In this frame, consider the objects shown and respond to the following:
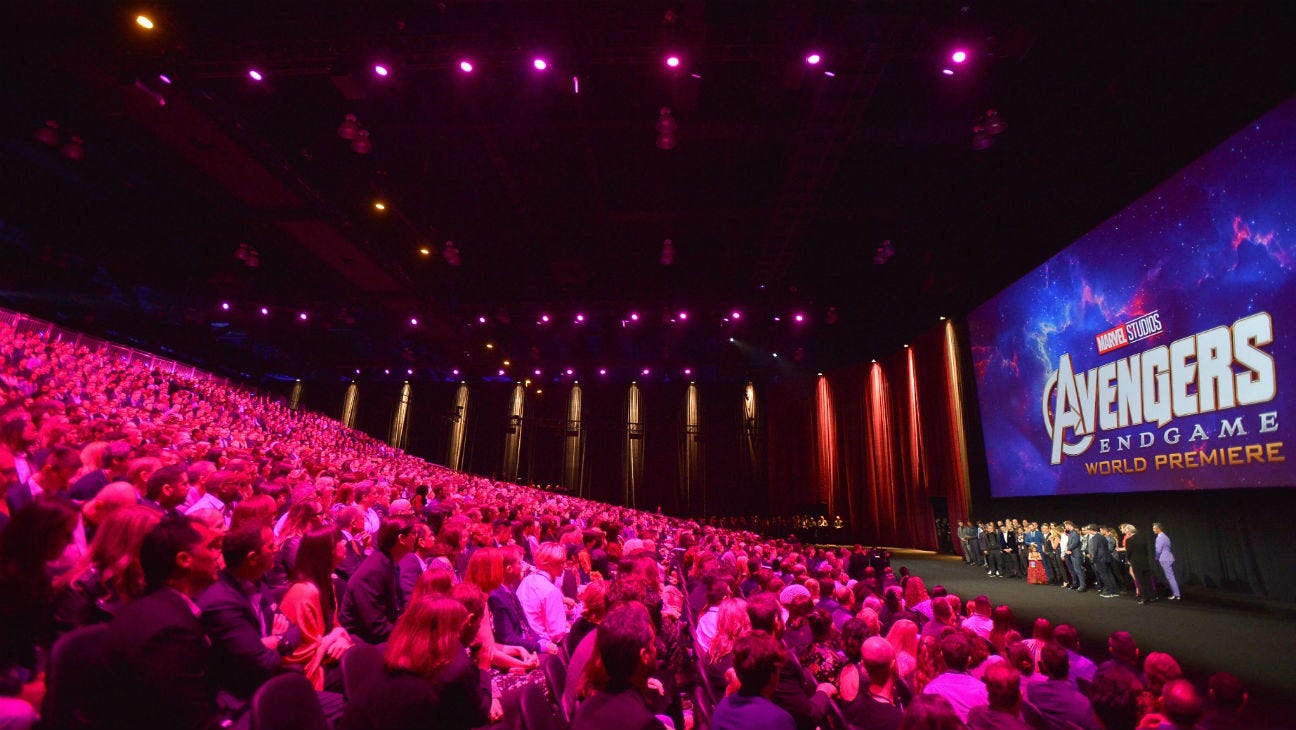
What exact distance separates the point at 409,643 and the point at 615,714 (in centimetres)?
70

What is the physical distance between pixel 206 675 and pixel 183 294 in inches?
754

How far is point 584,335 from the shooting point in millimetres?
19047

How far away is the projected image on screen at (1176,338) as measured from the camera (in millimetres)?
6379

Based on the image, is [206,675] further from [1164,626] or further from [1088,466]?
[1088,466]

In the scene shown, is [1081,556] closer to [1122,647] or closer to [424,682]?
[1122,647]

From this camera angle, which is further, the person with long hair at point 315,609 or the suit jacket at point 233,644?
the person with long hair at point 315,609

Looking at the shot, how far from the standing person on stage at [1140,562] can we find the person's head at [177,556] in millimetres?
10798

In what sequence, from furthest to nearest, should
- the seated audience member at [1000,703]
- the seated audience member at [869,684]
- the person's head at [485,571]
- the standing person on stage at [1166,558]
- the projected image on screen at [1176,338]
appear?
the standing person on stage at [1166,558] < the projected image on screen at [1176,338] < the person's head at [485,571] < the seated audience member at [869,684] < the seated audience member at [1000,703]

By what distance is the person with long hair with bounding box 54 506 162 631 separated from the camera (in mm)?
2183

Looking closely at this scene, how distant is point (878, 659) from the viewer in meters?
2.78

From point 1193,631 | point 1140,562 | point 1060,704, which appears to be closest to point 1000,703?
point 1060,704

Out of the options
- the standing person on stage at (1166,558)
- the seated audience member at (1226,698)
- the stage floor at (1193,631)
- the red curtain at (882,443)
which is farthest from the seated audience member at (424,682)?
the red curtain at (882,443)

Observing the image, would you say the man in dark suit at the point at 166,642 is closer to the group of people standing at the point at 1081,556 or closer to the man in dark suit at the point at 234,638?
the man in dark suit at the point at 234,638

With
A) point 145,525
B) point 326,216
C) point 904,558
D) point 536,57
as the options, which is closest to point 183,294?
point 326,216
